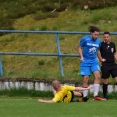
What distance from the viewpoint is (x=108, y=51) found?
15.2 meters

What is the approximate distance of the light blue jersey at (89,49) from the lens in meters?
14.9

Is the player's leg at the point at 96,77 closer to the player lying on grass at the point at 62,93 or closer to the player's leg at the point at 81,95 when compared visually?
the player's leg at the point at 81,95

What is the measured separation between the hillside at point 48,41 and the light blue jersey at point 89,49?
216 centimetres

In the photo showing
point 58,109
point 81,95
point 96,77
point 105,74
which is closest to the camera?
point 58,109

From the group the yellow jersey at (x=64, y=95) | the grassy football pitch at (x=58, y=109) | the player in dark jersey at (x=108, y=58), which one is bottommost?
the grassy football pitch at (x=58, y=109)

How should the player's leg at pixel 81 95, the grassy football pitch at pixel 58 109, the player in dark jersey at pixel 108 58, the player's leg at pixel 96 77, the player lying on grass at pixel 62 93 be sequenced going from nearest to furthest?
the grassy football pitch at pixel 58 109
the player lying on grass at pixel 62 93
the player's leg at pixel 81 95
the player's leg at pixel 96 77
the player in dark jersey at pixel 108 58

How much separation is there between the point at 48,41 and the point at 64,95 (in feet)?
28.1

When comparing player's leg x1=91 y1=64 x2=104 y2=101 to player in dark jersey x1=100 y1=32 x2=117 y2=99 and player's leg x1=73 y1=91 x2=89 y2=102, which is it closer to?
player in dark jersey x1=100 y1=32 x2=117 y2=99

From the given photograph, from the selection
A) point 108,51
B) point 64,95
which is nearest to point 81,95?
point 64,95

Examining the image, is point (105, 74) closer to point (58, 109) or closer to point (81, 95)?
point (81, 95)

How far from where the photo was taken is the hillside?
18.9 meters

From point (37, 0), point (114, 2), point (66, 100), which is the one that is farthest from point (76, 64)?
point (37, 0)

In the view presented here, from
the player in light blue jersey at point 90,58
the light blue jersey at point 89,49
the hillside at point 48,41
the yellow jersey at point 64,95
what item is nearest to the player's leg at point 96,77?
the player in light blue jersey at point 90,58

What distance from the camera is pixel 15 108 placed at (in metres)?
12.5
